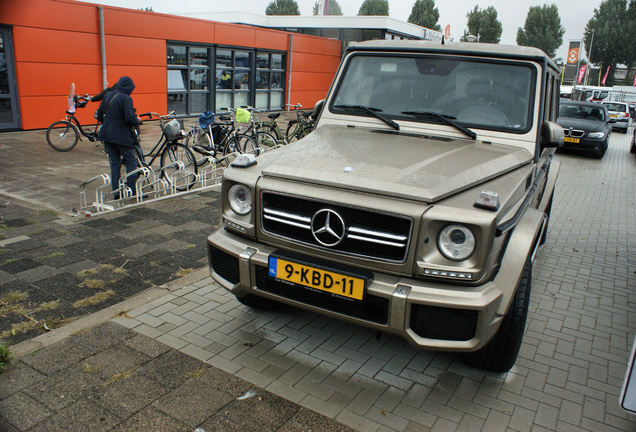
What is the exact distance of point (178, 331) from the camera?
3.99 meters

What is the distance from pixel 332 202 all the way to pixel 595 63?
89.4 m

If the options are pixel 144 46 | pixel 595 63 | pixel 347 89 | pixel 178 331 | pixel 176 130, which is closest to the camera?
pixel 178 331

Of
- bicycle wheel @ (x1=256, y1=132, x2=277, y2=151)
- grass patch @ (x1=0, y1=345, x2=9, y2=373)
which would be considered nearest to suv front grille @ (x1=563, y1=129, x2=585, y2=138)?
bicycle wheel @ (x1=256, y1=132, x2=277, y2=151)

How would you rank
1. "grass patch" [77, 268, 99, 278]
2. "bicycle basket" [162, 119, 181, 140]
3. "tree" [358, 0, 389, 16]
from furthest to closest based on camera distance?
"tree" [358, 0, 389, 16], "bicycle basket" [162, 119, 181, 140], "grass patch" [77, 268, 99, 278]

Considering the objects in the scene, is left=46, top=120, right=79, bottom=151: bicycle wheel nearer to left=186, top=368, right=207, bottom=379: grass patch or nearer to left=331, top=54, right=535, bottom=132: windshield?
left=331, top=54, right=535, bottom=132: windshield

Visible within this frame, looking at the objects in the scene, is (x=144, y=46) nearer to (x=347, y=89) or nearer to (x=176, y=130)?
(x=176, y=130)

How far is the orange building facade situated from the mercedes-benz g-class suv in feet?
40.4

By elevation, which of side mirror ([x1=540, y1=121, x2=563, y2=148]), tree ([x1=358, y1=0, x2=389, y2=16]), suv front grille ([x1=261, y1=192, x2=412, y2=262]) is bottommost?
suv front grille ([x1=261, y1=192, x2=412, y2=262])

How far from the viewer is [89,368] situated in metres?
3.41

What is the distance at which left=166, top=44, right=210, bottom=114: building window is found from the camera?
59.2 ft

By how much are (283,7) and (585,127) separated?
91545mm

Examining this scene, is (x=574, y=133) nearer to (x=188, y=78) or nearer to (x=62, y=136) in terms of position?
(x=188, y=78)

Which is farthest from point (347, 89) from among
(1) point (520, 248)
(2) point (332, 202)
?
(1) point (520, 248)

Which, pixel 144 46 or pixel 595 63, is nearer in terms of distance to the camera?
pixel 144 46
